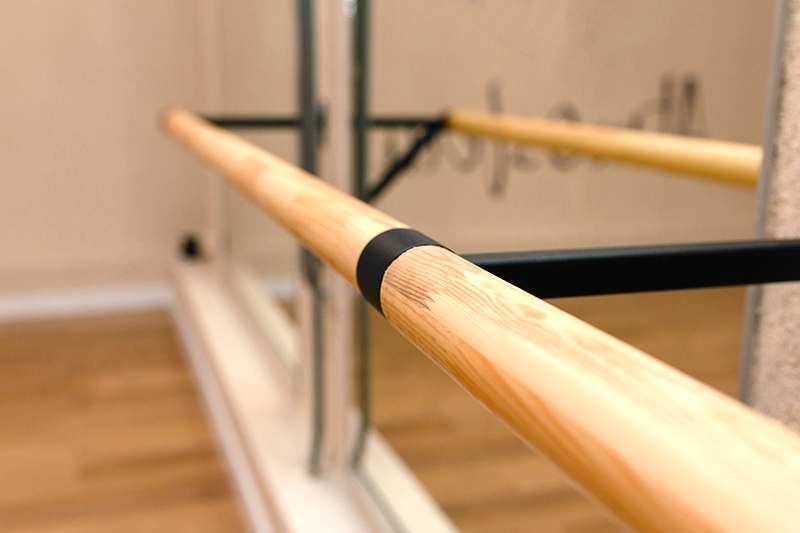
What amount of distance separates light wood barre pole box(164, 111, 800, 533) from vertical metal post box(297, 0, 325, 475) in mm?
864

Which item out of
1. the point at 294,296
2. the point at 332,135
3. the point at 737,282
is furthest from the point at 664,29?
the point at 294,296

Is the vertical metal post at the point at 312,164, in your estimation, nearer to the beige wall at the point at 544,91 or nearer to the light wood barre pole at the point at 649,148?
the beige wall at the point at 544,91

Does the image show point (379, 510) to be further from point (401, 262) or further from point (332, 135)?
point (401, 262)

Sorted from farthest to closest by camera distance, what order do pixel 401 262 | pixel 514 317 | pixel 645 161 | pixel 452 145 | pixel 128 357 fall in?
pixel 128 357
pixel 452 145
pixel 645 161
pixel 401 262
pixel 514 317

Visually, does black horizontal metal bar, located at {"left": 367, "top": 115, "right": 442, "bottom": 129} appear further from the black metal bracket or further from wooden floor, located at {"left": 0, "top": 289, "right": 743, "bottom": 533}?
wooden floor, located at {"left": 0, "top": 289, "right": 743, "bottom": 533}

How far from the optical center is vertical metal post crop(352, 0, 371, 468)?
1.26 metres

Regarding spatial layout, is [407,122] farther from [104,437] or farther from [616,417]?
[616,417]

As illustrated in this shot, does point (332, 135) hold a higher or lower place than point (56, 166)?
higher

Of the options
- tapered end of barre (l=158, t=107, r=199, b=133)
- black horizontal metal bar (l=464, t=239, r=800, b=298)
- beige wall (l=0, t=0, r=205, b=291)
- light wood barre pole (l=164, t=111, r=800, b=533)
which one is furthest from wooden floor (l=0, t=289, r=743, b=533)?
tapered end of barre (l=158, t=107, r=199, b=133)

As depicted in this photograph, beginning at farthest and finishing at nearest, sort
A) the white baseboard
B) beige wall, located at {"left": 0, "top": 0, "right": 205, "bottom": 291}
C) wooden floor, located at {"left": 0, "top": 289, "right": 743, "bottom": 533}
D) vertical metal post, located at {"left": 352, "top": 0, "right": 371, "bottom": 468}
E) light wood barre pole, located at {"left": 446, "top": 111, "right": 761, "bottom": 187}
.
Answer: the white baseboard
beige wall, located at {"left": 0, "top": 0, "right": 205, "bottom": 291}
vertical metal post, located at {"left": 352, "top": 0, "right": 371, "bottom": 468}
wooden floor, located at {"left": 0, "top": 289, "right": 743, "bottom": 533}
light wood barre pole, located at {"left": 446, "top": 111, "right": 761, "bottom": 187}

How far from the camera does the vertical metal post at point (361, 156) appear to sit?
126cm

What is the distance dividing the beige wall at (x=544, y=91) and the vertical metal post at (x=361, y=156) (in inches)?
6.5

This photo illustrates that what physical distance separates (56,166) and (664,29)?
7.29ft

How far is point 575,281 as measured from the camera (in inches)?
20.6
